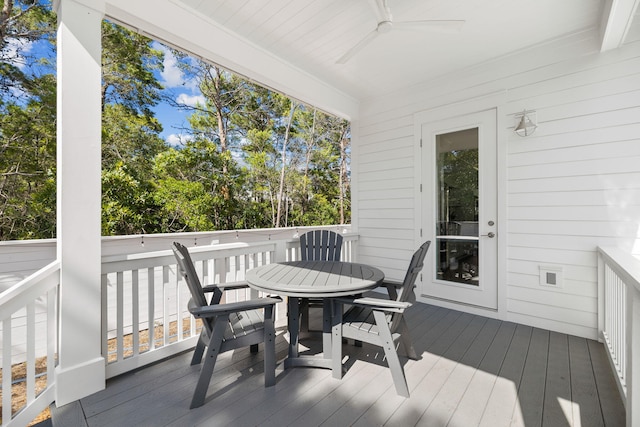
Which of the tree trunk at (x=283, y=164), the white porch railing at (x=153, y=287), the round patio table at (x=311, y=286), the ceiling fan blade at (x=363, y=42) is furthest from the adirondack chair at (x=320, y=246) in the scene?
the tree trunk at (x=283, y=164)

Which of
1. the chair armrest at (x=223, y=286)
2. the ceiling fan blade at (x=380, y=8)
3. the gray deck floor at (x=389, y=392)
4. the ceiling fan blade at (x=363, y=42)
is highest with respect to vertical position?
the ceiling fan blade at (x=380, y=8)

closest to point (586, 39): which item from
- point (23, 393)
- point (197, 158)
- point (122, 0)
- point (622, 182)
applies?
point (622, 182)

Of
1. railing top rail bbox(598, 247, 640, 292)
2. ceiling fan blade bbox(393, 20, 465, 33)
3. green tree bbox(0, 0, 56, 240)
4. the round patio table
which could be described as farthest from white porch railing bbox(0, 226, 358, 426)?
railing top rail bbox(598, 247, 640, 292)

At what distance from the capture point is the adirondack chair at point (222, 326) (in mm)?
1714

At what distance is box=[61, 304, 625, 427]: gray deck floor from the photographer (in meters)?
1.61

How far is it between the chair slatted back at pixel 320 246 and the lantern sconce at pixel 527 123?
2.24 metres

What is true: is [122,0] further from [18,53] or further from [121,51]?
[121,51]

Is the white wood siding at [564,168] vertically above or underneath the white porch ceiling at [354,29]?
underneath

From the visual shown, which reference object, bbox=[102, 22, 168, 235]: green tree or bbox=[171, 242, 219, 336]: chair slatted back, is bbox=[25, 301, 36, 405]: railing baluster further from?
bbox=[102, 22, 168, 235]: green tree

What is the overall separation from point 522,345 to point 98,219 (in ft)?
11.6

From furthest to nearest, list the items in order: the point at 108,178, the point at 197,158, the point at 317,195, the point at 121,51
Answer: the point at 317,195
the point at 197,158
the point at 121,51
the point at 108,178

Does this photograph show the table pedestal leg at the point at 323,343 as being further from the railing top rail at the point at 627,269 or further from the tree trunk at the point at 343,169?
the tree trunk at the point at 343,169

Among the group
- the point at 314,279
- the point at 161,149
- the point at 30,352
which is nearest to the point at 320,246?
the point at 314,279

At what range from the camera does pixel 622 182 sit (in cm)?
251
